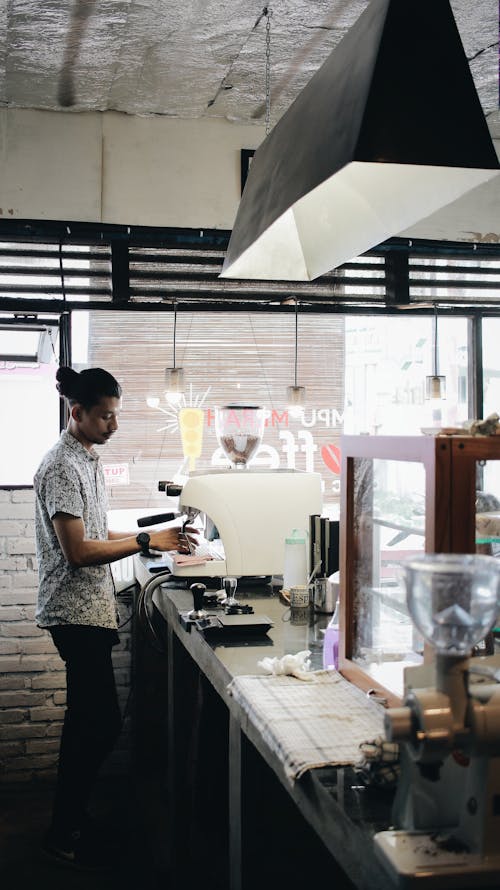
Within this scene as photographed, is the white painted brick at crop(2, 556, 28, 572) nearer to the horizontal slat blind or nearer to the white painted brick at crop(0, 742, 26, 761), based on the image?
the horizontal slat blind

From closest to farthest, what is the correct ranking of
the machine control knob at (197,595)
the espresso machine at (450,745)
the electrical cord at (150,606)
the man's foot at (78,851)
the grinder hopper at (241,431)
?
1. the espresso machine at (450,745)
2. the machine control knob at (197,595)
3. the man's foot at (78,851)
4. the electrical cord at (150,606)
5. the grinder hopper at (241,431)

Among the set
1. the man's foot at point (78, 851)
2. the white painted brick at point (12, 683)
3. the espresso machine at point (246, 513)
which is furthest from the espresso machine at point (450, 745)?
the white painted brick at point (12, 683)

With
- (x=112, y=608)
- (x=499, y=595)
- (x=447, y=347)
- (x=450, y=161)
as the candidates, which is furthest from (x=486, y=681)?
(x=447, y=347)

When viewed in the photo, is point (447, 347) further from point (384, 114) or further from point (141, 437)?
point (384, 114)

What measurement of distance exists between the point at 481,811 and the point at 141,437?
3446 millimetres

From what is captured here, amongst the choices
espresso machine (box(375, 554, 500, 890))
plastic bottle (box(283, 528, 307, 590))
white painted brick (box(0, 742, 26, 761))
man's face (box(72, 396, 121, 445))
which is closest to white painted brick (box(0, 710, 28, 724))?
white painted brick (box(0, 742, 26, 761))

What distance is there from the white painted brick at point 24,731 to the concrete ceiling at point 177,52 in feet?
10.0

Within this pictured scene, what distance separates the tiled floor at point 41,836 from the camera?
328 centimetres

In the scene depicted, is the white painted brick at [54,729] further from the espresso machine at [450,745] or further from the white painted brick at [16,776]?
the espresso machine at [450,745]

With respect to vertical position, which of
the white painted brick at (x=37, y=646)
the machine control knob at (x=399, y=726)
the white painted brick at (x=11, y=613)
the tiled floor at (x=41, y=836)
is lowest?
the tiled floor at (x=41, y=836)

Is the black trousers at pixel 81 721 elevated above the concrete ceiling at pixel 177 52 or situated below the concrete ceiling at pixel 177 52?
below

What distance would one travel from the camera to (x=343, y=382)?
4742mm

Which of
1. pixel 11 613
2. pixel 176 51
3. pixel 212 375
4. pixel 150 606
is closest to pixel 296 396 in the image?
pixel 212 375

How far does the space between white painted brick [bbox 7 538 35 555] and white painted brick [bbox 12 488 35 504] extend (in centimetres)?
19
